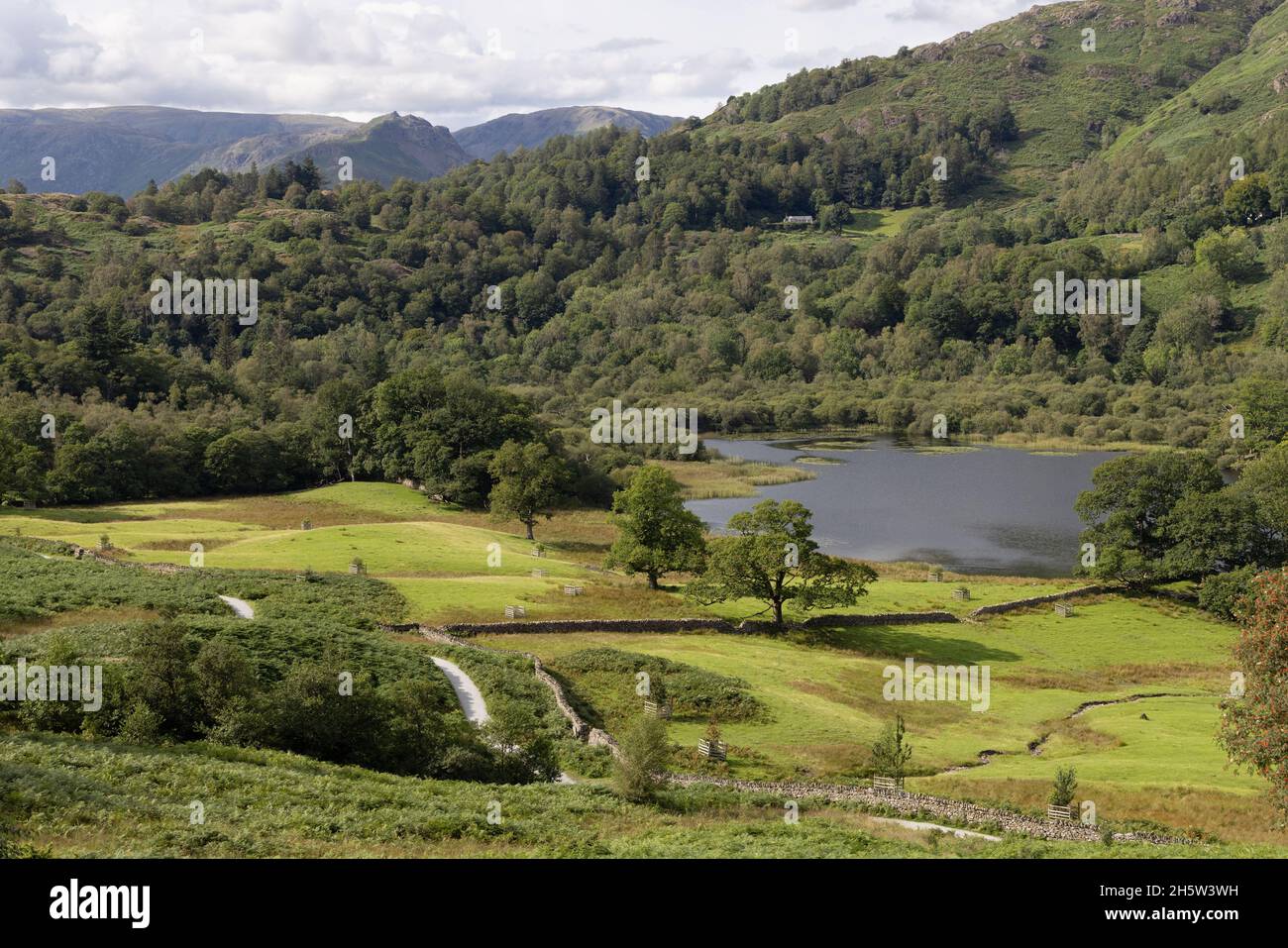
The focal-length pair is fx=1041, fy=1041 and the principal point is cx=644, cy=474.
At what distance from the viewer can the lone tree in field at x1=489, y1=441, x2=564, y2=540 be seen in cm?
8931

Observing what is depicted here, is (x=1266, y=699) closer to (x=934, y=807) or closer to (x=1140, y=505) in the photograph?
(x=934, y=807)

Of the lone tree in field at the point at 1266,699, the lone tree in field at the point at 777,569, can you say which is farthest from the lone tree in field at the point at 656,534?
the lone tree in field at the point at 1266,699

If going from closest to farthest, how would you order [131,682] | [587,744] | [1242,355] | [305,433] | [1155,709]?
[131,682], [587,744], [1155,709], [305,433], [1242,355]

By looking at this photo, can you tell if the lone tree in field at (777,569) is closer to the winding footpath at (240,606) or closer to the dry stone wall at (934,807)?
the winding footpath at (240,606)

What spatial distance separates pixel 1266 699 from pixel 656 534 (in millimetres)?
45756

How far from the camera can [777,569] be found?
6444 cm

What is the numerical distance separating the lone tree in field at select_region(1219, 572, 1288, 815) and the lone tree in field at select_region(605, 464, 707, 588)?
41.9 meters

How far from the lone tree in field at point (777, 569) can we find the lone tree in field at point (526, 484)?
25766 mm

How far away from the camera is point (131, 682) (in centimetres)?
3228

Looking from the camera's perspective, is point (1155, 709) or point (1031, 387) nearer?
point (1155, 709)
